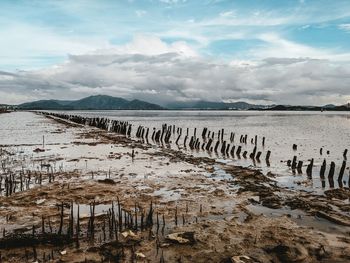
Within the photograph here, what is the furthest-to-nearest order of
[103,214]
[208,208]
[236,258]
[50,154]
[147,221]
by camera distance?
[50,154]
[208,208]
[103,214]
[147,221]
[236,258]

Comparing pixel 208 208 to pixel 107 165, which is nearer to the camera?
pixel 208 208

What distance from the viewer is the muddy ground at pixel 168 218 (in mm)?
9547

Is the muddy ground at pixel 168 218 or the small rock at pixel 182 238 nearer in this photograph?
the muddy ground at pixel 168 218

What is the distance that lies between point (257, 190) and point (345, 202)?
4060mm

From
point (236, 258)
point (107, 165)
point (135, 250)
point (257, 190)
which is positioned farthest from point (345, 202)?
point (107, 165)

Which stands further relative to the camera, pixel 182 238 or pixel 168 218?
pixel 168 218

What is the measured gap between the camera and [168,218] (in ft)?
41.2

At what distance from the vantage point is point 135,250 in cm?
957

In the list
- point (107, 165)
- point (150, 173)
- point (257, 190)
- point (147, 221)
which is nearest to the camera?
point (147, 221)

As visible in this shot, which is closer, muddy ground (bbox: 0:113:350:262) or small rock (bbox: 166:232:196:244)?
muddy ground (bbox: 0:113:350:262)

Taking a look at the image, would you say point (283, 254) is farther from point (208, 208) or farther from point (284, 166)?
point (284, 166)

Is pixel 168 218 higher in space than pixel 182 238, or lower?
lower

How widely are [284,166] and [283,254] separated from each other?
1739 centimetres

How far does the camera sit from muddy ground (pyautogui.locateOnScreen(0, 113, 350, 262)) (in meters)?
9.55
